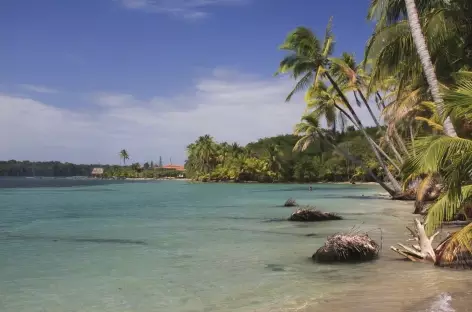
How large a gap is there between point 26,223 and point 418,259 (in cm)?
1786

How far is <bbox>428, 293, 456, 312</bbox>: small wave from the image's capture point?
6289 mm

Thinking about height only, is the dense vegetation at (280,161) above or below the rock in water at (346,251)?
above

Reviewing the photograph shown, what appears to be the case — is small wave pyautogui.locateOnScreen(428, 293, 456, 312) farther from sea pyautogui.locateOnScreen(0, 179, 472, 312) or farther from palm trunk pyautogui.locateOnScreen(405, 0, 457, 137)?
palm trunk pyautogui.locateOnScreen(405, 0, 457, 137)

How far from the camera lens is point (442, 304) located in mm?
6570

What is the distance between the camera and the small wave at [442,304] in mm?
6289

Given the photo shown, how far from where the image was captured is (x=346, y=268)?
9750 millimetres

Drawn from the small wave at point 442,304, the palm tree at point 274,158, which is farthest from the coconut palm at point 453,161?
the palm tree at point 274,158

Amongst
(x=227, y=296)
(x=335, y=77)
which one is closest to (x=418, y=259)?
(x=227, y=296)

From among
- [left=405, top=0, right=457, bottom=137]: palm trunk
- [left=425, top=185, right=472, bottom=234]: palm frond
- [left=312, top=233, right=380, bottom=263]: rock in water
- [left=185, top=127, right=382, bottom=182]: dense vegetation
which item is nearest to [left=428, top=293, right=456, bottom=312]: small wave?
[left=425, top=185, right=472, bottom=234]: palm frond

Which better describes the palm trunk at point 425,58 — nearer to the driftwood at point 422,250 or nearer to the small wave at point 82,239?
the driftwood at point 422,250

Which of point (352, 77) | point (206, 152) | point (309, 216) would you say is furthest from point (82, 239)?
point (206, 152)

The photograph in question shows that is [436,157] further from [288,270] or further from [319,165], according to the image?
[319,165]

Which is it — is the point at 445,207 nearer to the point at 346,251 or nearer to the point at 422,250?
the point at 422,250

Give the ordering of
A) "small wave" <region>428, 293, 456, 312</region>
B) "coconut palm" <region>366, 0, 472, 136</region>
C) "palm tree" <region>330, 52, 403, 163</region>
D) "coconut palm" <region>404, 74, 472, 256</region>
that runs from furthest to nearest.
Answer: "palm tree" <region>330, 52, 403, 163</region>
"coconut palm" <region>366, 0, 472, 136</region>
"coconut palm" <region>404, 74, 472, 256</region>
"small wave" <region>428, 293, 456, 312</region>
